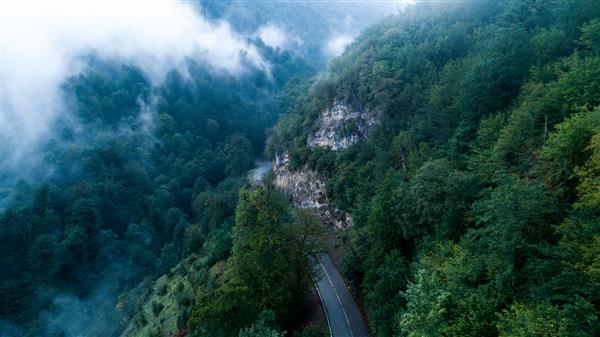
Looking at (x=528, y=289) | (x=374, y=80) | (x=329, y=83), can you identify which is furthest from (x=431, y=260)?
(x=329, y=83)

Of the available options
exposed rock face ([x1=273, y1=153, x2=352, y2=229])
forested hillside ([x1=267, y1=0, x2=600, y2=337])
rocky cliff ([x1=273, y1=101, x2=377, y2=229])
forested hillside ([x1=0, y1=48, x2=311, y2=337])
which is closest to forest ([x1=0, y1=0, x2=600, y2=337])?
forested hillside ([x1=267, y1=0, x2=600, y2=337])

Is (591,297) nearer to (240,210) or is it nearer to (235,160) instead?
(240,210)

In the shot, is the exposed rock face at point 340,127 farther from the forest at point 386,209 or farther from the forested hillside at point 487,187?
the forested hillside at point 487,187

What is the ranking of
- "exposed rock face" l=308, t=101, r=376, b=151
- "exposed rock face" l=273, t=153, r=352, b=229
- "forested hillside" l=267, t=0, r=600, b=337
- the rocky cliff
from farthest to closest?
1. "exposed rock face" l=308, t=101, r=376, b=151
2. the rocky cliff
3. "exposed rock face" l=273, t=153, r=352, b=229
4. "forested hillside" l=267, t=0, r=600, b=337

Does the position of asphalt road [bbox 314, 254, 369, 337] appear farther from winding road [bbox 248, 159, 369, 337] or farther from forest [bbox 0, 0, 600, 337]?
forest [bbox 0, 0, 600, 337]

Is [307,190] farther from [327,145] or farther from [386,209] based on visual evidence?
[386,209]

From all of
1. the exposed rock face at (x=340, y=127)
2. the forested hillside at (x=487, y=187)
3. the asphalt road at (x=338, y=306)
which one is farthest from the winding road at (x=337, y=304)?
the exposed rock face at (x=340, y=127)
